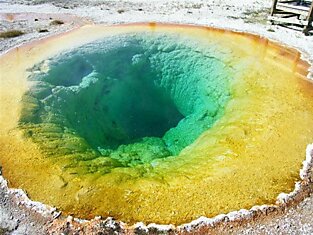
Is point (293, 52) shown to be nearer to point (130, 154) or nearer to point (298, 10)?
point (298, 10)

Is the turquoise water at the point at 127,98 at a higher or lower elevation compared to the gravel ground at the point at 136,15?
lower

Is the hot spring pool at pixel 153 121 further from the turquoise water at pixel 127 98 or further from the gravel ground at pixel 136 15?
the gravel ground at pixel 136 15

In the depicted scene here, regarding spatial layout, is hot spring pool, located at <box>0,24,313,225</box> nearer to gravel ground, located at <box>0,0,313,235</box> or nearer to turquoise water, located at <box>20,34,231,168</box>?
turquoise water, located at <box>20,34,231,168</box>

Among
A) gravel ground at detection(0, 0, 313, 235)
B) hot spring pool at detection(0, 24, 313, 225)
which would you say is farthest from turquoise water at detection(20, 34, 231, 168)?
gravel ground at detection(0, 0, 313, 235)

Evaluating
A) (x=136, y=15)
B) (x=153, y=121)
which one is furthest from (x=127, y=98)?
(x=136, y=15)

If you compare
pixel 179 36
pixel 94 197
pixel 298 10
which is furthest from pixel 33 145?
pixel 298 10

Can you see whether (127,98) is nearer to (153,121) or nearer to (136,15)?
(153,121)

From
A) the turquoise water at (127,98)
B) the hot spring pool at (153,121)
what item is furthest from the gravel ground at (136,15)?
the turquoise water at (127,98)

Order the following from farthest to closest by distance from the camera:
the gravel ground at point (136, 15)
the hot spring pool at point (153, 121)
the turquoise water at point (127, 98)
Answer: the gravel ground at point (136, 15), the turquoise water at point (127, 98), the hot spring pool at point (153, 121)
